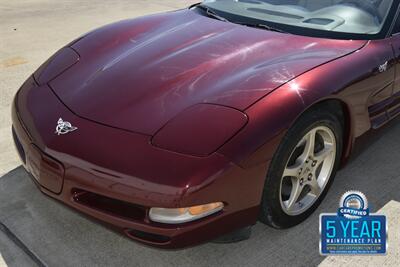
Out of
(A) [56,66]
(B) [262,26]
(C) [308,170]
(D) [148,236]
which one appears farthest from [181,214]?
(B) [262,26]

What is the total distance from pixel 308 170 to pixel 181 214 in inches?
36.2

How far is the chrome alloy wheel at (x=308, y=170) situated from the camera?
248 cm

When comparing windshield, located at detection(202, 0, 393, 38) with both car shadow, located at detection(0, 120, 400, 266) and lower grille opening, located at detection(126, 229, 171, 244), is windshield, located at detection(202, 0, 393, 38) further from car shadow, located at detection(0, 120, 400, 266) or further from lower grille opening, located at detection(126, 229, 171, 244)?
lower grille opening, located at detection(126, 229, 171, 244)

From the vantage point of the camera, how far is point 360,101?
2.68m

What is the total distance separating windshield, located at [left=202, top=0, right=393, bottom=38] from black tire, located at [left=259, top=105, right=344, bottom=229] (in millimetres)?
675

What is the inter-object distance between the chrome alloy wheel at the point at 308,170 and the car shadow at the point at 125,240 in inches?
5.9

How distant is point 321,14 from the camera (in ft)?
10.0

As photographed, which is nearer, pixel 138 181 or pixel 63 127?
pixel 138 181

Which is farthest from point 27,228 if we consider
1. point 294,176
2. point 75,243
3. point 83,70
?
point 294,176

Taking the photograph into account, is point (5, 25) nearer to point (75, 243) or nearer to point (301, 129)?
point (75, 243)

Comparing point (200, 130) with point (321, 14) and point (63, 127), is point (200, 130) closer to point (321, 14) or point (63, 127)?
point (63, 127)

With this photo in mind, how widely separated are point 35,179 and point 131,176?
2.31 ft

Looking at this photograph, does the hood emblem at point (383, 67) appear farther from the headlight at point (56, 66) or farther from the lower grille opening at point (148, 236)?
the headlight at point (56, 66)

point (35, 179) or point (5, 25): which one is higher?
point (35, 179)
